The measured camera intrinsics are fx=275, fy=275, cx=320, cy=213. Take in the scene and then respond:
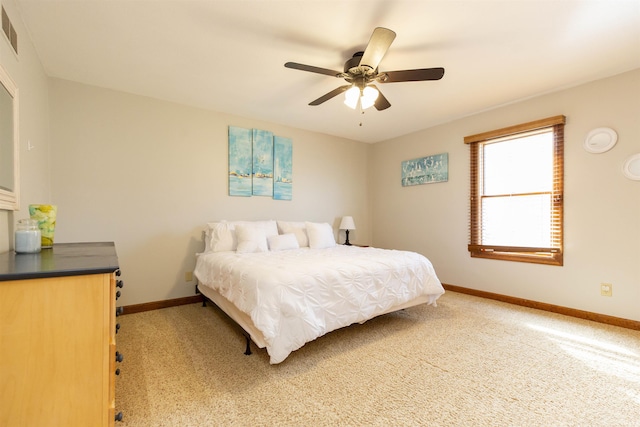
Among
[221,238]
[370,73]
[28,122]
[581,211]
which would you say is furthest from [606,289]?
[28,122]

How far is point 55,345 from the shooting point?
1027 millimetres

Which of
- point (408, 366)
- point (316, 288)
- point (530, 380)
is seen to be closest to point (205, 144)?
point (316, 288)

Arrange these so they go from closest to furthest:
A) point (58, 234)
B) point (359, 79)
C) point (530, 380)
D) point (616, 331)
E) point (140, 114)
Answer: point (530, 380)
point (359, 79)
point (616, 331)
point (58, 234)
point (140, 114)

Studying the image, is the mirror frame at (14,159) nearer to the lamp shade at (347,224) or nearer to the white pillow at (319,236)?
the white pillow at (319,236)

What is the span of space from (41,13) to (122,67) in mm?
672

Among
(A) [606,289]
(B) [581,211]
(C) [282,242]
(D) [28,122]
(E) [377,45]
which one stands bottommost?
(A) [606,289]

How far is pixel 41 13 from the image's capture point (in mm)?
1856

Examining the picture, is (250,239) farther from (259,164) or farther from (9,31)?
(9,31)

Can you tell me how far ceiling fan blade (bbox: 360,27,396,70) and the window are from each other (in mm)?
2359

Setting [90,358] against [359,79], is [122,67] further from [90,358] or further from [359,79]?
[90,358]

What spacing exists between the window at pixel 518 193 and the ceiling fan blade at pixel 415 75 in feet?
6.32

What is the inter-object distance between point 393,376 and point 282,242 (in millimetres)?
1985

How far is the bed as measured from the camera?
73.0 inches

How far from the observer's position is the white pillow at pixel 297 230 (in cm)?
371
